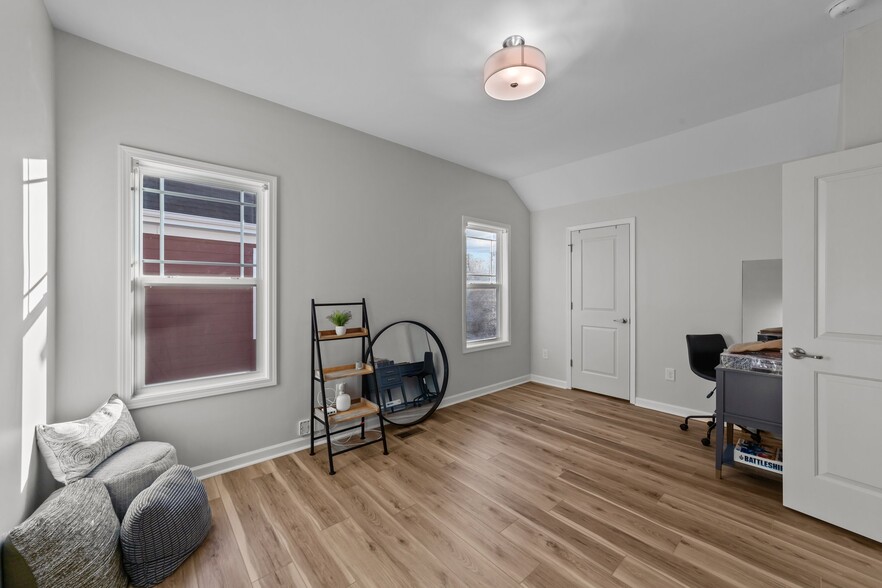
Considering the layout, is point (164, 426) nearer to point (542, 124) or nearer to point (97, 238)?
point (97, 238)

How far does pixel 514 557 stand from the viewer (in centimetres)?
170

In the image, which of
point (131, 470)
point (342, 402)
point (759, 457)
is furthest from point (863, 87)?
point (131, 470)

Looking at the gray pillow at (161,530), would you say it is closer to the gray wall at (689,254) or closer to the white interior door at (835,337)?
the white interior door at (835,337)

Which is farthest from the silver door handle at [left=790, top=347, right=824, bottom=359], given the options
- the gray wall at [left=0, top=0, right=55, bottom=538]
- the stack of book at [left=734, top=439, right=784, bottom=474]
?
the gray wall at [left=0, top=0, right=55, bottom=538]

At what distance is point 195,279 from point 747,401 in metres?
3.70

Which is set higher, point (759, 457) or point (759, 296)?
point (759, 296)

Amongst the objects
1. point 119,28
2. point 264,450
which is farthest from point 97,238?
point 264,450

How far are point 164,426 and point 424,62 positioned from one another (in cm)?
Result: 281

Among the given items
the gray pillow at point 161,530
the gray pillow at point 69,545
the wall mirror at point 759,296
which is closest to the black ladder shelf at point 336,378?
the gray pillow at point 161,530

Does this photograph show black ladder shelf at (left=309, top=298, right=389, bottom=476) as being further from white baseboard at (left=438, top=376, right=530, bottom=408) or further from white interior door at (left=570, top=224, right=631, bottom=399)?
white interior door at (left=570, top=224, right=631, bottom=399)

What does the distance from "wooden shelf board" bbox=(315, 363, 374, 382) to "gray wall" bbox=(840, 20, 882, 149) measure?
10.7 ft

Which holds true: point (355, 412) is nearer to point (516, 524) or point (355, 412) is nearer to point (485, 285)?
point (516, 524)

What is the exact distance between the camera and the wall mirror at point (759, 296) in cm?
299

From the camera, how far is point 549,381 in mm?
4711
